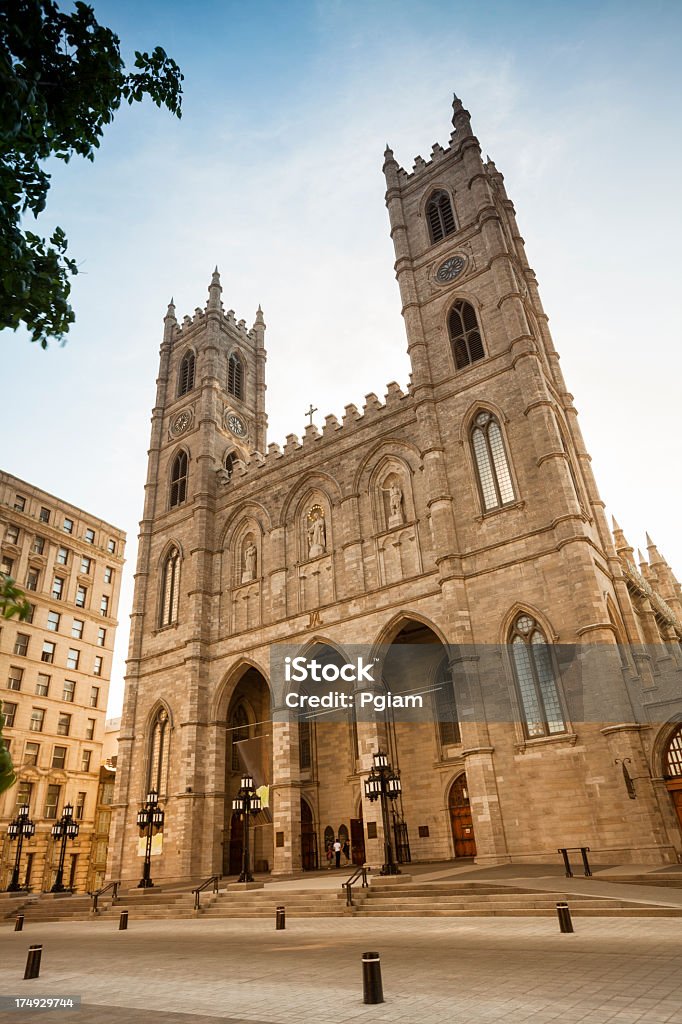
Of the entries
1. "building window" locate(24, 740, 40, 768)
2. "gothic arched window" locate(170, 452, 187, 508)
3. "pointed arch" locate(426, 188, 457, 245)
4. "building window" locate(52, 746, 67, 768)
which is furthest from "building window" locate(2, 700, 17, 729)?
"pointed arch" locate(426, 188, 457, 245)

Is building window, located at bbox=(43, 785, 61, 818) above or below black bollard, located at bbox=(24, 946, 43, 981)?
above

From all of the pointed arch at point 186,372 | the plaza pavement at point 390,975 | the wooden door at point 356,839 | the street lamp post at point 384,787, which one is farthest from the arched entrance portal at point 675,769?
the pointed arch at point 186,372

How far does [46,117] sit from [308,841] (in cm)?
3023

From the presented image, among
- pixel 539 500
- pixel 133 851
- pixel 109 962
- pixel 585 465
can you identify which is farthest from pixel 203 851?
pixel 585 465

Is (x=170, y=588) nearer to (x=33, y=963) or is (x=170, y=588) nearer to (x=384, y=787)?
(x=384, y=787)

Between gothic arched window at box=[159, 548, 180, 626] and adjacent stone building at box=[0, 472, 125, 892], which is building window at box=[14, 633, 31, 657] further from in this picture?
gothic arched window at box=[159, 548, 180, 626]

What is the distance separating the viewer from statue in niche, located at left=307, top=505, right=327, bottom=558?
29.5m

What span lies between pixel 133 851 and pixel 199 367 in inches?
1053

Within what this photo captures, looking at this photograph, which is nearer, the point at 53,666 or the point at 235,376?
the point at 53,666

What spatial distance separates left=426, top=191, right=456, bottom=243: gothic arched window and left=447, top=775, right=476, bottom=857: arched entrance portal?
25.0m

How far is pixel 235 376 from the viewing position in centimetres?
4272

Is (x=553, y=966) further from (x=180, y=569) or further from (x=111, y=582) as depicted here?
(x=111, y=582)

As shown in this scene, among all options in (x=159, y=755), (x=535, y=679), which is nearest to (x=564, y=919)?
(x=535, y=679)

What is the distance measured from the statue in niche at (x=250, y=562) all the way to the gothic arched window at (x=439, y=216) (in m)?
17.7
